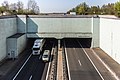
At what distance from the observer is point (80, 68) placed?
32344 mm

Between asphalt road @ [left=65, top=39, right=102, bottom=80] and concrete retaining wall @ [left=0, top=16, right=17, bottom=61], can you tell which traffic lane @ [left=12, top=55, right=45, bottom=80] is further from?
asphalt road @ [left=65, top=39, right=102, bottom=80]

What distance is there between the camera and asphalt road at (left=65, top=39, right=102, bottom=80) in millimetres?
28306

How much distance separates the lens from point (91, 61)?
3706 centimetres

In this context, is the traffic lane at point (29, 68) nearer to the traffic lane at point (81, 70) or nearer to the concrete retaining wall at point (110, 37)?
the traffic lane at point (81, 70)

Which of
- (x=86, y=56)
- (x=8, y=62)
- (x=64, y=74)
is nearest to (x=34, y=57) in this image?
(x=8, y=62)

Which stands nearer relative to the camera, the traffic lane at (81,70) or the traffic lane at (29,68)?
the traffic lane at (81,70)


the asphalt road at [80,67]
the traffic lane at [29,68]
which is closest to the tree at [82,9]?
the asphalt road at [80,67]

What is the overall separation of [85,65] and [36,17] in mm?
19863

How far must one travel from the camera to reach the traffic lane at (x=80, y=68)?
1114 inches

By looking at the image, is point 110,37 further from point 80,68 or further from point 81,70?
point 81,70

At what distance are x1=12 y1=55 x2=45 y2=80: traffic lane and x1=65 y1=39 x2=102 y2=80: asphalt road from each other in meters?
4.78

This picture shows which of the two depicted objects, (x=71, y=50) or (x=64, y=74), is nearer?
(x=64, y=74)

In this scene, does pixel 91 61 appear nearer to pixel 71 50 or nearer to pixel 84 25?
pixel 71 50

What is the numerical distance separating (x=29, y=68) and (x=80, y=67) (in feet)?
23.4
